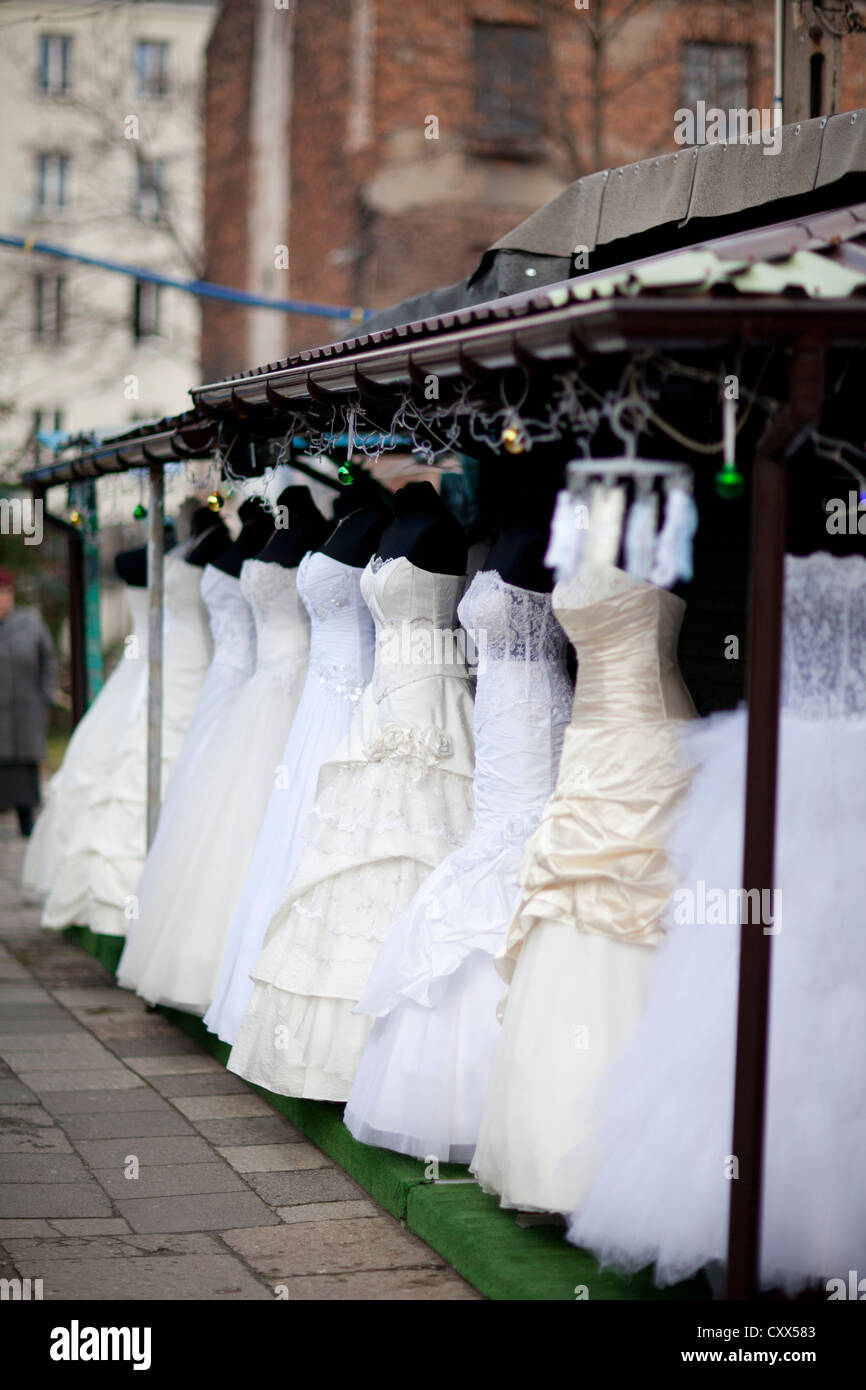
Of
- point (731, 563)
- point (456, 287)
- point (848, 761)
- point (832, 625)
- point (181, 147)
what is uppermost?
point (181, 147)

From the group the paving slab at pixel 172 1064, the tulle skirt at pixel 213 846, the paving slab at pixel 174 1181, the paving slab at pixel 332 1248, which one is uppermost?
the tulle skirt at pixel 213 846

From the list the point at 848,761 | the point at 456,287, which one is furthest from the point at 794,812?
the point at 456,287

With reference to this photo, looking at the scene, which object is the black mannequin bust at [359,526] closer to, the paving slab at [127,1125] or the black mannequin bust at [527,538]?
the black mannequin bust at [527,538]

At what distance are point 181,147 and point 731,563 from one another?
2967 centimetres

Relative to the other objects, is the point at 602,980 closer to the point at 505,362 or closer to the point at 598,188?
the point at 505,362

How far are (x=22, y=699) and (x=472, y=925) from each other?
7980mm

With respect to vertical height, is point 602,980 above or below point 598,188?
below

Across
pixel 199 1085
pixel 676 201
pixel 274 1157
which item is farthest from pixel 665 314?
pixel 199 1085

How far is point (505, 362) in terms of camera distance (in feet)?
11.8

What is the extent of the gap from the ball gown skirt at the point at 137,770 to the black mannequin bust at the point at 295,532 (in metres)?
1.43

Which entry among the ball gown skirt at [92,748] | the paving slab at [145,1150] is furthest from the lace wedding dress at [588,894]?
the ball gown skirt at [92,748]

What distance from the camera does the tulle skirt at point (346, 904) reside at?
493 centimetres

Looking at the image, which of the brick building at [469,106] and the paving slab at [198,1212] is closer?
the paving slab at [198,1212]

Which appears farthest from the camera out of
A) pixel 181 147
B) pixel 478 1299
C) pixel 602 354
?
pixel 181 147
